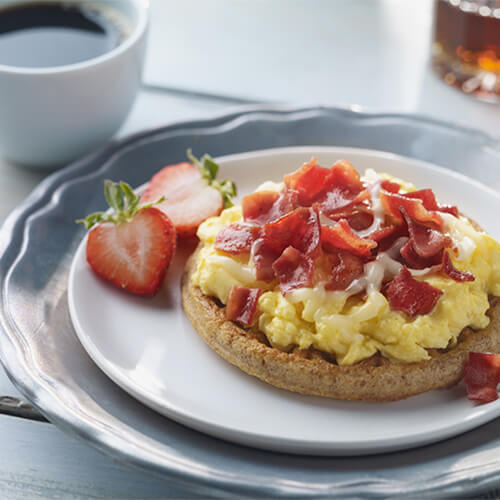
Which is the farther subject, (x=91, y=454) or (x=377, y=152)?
(x=377, y=152)

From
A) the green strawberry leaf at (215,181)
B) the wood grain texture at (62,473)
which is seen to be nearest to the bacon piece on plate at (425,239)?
the green strawberry leaf at (215,181)

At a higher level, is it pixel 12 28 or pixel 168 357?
pixel 12 28

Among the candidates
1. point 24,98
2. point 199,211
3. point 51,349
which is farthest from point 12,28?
point 51,349

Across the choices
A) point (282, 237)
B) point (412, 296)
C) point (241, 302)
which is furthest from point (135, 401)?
point (412, 296)

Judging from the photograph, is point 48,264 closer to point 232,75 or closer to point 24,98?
point 24,98

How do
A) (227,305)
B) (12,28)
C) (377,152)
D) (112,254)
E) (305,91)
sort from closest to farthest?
(227,305)
(112,254)
(377,152)
(12,28)
(305,91)

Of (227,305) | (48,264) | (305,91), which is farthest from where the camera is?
(305,91)
